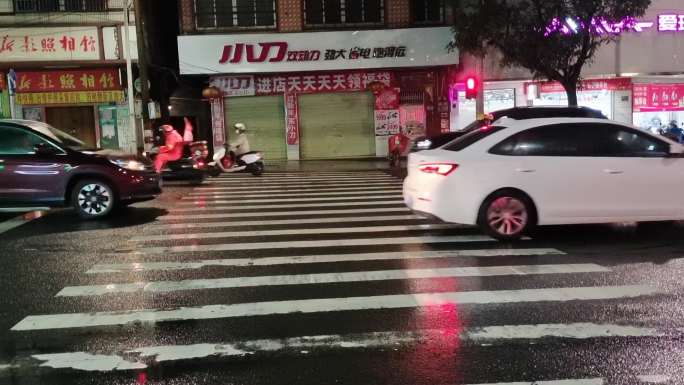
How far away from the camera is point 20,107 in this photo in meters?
23.2

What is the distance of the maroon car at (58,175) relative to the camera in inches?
420

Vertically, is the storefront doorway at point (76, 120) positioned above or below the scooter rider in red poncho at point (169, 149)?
above

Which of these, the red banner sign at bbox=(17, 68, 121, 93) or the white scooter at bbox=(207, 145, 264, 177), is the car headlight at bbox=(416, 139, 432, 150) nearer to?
the white scooter at bbox=(207, 145, 264, 177)

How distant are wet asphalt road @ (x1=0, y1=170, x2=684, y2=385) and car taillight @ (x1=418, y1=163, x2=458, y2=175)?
990mm

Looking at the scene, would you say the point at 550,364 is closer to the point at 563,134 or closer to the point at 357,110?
the point at 563,134

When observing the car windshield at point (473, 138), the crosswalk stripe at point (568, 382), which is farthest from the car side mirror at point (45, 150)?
the crosswalk stripe at point (568, 382)

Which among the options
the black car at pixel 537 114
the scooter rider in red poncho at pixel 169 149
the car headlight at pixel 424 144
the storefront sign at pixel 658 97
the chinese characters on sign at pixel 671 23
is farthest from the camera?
the storefront sign at pixel 658 97

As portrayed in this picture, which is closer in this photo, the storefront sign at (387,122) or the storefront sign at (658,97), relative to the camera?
the storefront sign at (658,97)

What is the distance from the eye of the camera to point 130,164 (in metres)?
11.2

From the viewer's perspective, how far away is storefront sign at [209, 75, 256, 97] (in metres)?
24.4

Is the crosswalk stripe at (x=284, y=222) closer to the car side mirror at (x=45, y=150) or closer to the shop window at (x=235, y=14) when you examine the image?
the car side mirror at (x=45, y=150)

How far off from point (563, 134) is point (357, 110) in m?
16.9

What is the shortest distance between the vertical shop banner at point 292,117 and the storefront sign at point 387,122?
3207mm

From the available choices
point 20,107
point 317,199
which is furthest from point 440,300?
point 20,107
